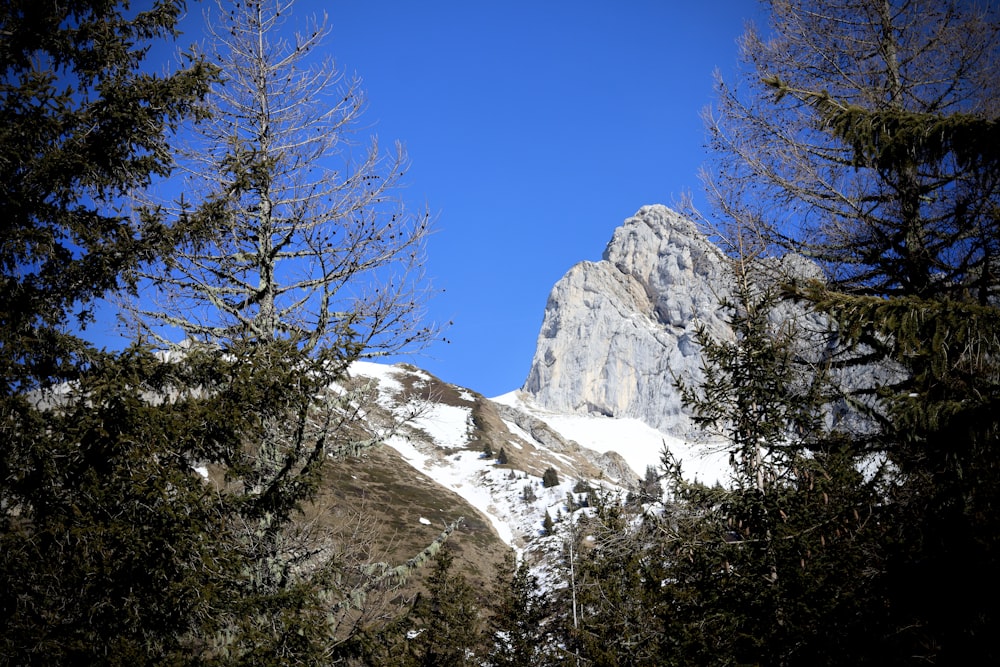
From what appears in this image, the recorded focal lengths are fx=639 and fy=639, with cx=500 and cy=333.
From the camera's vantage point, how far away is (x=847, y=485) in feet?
24.3

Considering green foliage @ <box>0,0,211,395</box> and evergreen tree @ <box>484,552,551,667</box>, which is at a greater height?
green foliage @ <box>0,0,211,395</box>

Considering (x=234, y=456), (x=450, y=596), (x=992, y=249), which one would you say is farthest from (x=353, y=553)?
(x=450, y=596)

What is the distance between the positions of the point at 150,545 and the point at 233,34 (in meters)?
6.42

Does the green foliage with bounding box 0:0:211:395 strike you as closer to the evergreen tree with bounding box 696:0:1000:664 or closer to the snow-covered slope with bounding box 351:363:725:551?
the snow-covered slope with bounding box 351:363:725:551

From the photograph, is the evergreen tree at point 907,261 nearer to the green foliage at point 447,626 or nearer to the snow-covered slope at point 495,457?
the snow-covered slope at point 495,457

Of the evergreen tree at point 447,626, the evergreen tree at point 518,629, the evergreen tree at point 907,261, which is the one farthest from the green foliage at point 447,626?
the evergreen tree at point 907,261

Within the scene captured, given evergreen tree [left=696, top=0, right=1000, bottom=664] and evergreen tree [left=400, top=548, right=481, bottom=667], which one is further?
evergreen tree [left=400, top=548, right=481, bottom=667]

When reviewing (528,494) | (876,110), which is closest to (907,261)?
(876,110)

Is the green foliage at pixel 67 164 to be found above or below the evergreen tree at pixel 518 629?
above

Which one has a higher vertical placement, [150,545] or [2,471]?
[2,471]

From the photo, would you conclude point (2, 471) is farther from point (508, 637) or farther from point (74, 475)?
point (508, 637)

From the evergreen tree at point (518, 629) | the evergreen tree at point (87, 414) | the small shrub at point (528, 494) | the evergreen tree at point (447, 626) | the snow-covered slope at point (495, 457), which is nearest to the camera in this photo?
the evergreen tree at point (87, 414)

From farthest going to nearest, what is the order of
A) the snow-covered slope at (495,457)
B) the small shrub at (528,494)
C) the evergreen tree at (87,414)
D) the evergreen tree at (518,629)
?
the small shrub at (528,494), the snow-covered slope at (495,457), the evergreen tree at (518,629), the evergreen tree at (87,414)

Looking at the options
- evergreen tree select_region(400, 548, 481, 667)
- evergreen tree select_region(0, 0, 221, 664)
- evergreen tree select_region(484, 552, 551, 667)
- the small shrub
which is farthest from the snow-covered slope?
evergreen tree select_region(400, 548, 481, 667)
